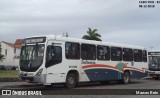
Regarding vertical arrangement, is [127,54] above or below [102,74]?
above

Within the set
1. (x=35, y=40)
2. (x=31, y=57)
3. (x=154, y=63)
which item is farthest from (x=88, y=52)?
(x=154, y=63)

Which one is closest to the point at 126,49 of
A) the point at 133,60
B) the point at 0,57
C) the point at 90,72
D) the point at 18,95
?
the point at 133,60

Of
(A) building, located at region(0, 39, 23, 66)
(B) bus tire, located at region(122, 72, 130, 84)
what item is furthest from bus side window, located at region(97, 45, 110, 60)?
(A) building, located at region(0, 39, 23, 66)

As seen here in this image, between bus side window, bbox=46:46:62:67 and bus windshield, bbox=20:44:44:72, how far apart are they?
1.26ft

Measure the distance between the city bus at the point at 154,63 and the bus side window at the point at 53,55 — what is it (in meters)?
15.7

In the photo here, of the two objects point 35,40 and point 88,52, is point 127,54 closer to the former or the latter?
point 88,52

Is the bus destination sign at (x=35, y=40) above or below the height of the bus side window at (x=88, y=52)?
above

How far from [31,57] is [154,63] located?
684 inches

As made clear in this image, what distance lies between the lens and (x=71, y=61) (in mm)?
21531

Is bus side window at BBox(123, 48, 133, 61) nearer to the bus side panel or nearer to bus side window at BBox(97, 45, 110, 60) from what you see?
the bus side panel

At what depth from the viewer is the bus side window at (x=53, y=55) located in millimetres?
19875

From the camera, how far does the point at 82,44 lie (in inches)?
893

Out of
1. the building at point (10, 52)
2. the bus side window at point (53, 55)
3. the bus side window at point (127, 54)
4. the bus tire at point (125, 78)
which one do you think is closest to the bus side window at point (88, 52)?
the bus side window at point (53, 55)

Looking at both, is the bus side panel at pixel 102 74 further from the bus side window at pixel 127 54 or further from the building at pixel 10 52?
the building at pixel 10 52
